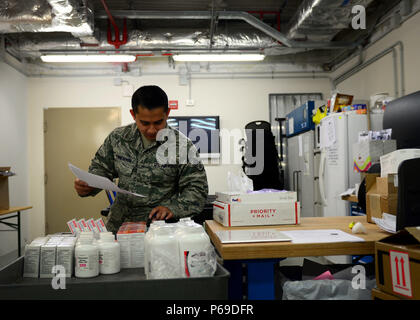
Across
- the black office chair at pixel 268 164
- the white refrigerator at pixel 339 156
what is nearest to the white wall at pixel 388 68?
the white refrigerator at pixel 339 156

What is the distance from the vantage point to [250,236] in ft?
4.17

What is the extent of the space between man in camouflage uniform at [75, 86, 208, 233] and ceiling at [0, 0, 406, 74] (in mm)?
2580

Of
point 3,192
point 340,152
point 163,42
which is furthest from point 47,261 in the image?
point 163,42

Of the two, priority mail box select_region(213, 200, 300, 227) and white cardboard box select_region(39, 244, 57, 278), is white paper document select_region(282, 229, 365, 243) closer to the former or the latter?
priority mail box select_region(213, 200, 300, 227)

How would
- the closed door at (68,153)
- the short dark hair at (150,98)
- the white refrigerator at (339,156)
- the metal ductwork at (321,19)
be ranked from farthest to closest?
the closed door at (68,153), the white refrigerator at (339,156), the metal ductwork at (321,19), the short dark hair at (150,98)

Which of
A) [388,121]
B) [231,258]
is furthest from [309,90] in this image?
[231,258]

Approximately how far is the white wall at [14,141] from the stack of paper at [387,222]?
4932 millimetres

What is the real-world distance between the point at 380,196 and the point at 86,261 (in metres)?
1.21

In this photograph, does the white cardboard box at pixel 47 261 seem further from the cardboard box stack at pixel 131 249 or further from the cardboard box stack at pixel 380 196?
the cardboard box stack at pixel 380 196

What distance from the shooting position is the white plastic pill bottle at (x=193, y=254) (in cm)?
82

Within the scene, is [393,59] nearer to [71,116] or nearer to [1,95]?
[71,116]

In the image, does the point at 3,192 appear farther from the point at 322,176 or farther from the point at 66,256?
the point at 322,176

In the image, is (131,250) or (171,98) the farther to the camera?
(171,98)
